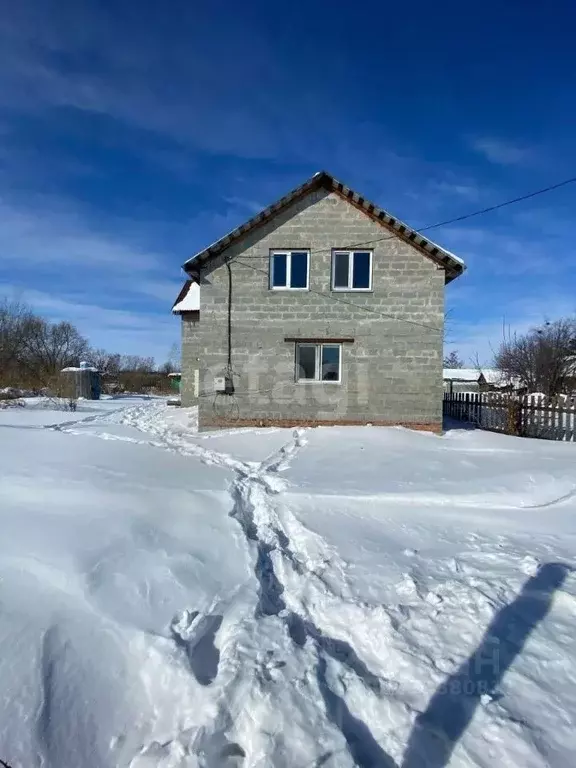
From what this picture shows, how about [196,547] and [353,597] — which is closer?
[353,597]

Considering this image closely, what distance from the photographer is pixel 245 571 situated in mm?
4086

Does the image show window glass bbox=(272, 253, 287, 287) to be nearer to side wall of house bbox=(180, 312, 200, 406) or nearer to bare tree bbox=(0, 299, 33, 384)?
side wall of house bbox=(180, 312, 200, 406)

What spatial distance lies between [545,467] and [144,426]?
1165 centimetres

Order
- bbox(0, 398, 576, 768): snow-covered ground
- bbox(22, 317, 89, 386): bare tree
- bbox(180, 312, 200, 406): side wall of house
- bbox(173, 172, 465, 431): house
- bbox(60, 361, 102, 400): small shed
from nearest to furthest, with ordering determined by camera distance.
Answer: bbox(0, 398, 576, 768): snow-covered ground → bbox(173, 172, 465, 431): house → bbox(180, 312, 200, 406): side wall of house → bbox(60, 361, 102, 400): small shed → bbox(22, 317, 89, 386): bare tree

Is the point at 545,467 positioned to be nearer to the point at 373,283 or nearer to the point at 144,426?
→ the point at 373,283

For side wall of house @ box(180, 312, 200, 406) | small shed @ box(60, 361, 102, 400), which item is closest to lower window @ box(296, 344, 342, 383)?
side wall of house @ box(180, 312, 200, 406)

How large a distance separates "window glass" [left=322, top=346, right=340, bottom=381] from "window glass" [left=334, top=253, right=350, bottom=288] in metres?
1.87

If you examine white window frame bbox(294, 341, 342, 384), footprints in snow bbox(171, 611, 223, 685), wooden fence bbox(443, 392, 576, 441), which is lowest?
footprints in snow bbox(171, 611, 223, 685)

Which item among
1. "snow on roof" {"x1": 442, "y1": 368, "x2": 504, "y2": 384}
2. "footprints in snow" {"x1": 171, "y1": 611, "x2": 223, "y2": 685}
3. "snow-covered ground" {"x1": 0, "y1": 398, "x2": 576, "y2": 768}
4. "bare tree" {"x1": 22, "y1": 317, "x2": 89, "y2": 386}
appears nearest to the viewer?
"snow-covered ground" {"x1": 0, "y1": 398, "x2": 576, "y2": 768}

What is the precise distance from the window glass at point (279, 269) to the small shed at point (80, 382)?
61.6 feet

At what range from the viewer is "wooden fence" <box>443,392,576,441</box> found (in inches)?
489

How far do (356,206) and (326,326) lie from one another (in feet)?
11.7

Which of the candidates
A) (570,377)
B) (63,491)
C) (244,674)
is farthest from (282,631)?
(570,377)

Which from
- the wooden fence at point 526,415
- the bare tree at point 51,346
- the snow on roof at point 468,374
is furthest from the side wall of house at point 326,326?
the snow on roof at point 468,374
